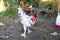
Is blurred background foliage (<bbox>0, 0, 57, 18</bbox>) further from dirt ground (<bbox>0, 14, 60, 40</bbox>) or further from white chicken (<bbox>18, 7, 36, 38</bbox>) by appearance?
white chicken (<bbox>18, 7, 36, 38</bbox>)

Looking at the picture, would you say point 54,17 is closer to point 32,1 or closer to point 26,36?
point 32,1

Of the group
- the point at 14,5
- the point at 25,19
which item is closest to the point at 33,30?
the point at 25,19

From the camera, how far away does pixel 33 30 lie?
3.07 m

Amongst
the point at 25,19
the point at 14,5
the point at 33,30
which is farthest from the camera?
the point at 14,5

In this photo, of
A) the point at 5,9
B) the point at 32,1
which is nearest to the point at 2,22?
the point at 5,9

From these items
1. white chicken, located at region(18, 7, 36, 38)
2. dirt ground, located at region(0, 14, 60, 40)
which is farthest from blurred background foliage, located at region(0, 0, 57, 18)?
white chicken, located at region(18, 7, 36, 38)

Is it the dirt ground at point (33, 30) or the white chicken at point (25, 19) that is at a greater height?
the white chicken at point (25, 19)

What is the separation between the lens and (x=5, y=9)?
13.0ft

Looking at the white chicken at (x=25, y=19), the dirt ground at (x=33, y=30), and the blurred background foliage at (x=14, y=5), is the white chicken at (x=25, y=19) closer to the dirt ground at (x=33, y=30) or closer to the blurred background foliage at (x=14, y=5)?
the dirt ground at (x=33, y=30)

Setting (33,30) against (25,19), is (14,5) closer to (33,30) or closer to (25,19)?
(33,30)

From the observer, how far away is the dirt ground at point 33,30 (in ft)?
9.24

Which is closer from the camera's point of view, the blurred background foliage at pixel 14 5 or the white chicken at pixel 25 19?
the white chicken at pixel 25 19

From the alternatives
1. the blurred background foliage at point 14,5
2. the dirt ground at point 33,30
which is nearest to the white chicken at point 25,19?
the dirt ground at point 33,30

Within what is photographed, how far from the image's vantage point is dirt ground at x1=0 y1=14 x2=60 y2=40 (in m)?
2.82
